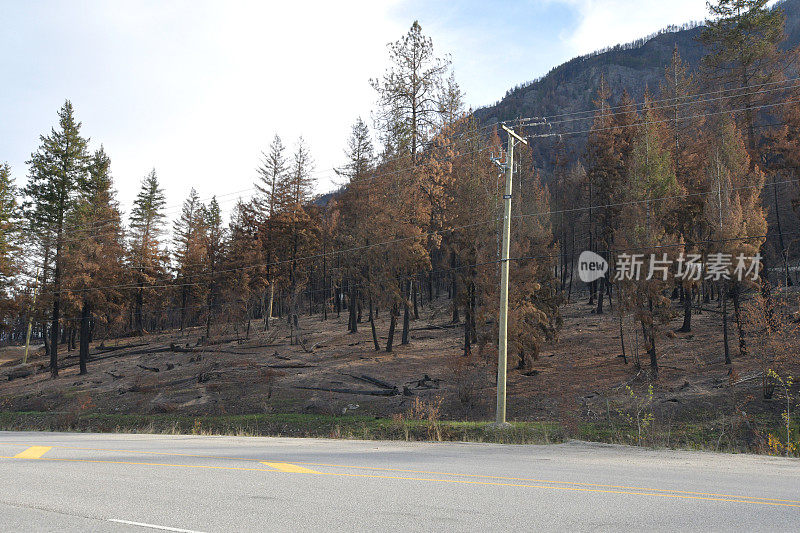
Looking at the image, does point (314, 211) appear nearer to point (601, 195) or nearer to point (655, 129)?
point (601, 195)

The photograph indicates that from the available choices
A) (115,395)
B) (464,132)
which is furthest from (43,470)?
(464,132)

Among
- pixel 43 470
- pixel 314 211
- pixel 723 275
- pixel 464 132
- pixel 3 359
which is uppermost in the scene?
pixel 464 132

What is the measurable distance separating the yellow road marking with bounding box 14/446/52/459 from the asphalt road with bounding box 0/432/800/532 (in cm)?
17

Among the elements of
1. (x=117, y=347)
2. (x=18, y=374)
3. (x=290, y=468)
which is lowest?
(x=18, y=374)

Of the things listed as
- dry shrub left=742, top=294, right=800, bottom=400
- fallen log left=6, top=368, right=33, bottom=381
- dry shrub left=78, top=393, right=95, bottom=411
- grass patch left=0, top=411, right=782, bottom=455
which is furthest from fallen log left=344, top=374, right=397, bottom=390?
fallen log left=6, top=368, right=33, bottom=381

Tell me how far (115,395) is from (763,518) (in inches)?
1412

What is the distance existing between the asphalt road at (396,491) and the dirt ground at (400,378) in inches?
575

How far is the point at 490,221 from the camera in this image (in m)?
29.0

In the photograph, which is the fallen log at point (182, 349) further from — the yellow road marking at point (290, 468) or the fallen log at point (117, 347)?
the yellow road marking at point (290, 468)

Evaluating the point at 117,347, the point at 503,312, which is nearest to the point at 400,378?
the point at 503,312

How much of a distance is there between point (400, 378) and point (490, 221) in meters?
10.8

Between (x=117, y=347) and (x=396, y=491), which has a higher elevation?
(x=396, y=491)

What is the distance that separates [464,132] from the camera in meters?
33.9

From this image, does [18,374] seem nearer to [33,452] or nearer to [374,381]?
[374,381]
